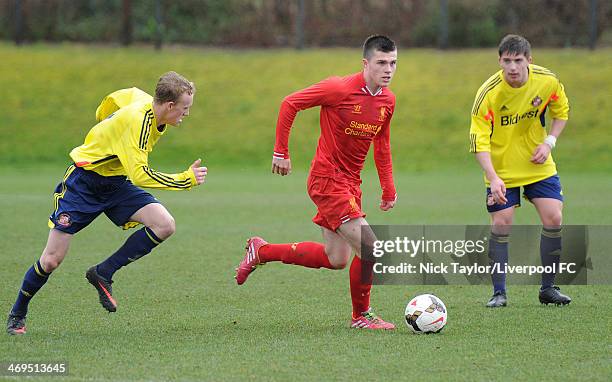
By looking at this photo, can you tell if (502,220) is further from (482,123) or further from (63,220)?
(63,220)

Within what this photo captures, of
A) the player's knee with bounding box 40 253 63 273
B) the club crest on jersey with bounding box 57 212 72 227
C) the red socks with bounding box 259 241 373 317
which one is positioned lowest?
the red socks with bounding box 259 241 373 317

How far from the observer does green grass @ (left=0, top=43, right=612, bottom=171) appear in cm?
2297

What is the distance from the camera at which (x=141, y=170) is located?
21.6 feet

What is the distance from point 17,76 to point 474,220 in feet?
54.3

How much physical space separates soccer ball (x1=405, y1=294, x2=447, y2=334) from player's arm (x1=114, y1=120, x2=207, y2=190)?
169 centimetres

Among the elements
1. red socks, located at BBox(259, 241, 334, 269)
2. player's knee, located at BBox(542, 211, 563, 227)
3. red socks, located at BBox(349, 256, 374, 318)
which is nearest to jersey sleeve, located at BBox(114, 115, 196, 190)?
red socks, located at BBox(259, 241, 334, 269)

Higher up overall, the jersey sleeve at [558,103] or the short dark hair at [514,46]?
the short dark hair at [514,46]

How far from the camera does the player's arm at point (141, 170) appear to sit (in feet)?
→ 21.6

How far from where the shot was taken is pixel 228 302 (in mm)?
8125

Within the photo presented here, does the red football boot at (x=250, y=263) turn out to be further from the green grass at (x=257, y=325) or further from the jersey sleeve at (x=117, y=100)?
the jersey sleeve at (x=117, y=100)

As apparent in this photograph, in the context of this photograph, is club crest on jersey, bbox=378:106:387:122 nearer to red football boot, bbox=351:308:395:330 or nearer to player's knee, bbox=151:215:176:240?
red football boot, bbox=351:308:395:330

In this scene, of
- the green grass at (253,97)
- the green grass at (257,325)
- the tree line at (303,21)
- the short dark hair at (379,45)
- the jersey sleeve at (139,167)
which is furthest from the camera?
the tree line at (303,21)

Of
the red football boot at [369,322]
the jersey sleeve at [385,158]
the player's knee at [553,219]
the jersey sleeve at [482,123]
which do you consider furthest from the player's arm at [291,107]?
the player's knee at [553,219]

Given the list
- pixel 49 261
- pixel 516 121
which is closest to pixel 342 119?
pixel 516 121
